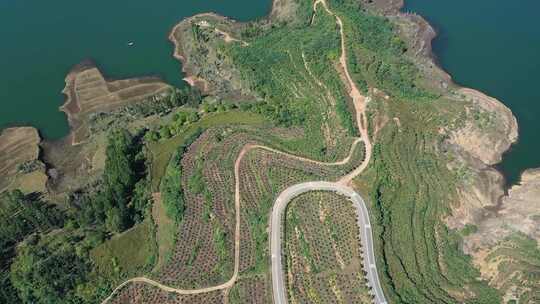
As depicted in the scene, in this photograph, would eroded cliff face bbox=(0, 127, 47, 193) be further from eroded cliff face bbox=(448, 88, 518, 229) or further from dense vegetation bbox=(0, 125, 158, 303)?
eroded cliff face bbox=(448, 88, 518, 229)

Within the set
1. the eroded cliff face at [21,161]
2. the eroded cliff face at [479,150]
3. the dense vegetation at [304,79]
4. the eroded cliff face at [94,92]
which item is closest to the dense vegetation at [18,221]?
the eroded cliff face at [21,161]

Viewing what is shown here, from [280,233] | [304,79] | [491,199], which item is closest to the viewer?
[280,233]

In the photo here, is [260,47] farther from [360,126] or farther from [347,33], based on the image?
[360,126]

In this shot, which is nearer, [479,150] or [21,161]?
[479,150]

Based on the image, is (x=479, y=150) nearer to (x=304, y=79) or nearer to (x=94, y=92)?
(x=304, y=79)

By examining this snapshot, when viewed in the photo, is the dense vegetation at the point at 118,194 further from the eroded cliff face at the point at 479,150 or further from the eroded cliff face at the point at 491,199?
the eroded cliff face at the point at 479,150

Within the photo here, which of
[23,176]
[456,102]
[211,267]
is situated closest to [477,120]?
[456,102]

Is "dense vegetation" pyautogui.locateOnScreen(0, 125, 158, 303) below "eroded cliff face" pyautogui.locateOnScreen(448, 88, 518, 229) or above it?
below

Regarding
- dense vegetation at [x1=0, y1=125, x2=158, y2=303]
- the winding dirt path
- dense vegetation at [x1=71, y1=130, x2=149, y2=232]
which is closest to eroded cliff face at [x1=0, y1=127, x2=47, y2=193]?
dense vegetation at [x1=0, y1=125, x2=158, y2=303]

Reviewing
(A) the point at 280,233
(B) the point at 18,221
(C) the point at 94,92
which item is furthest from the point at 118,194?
(C) the point at 94,92
